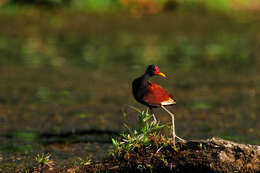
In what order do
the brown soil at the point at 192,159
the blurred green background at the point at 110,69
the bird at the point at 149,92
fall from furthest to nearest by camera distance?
the blurred green background at the point at 110,69 → the brown soil at the point at 192,159 → the bird at the point at 149,92

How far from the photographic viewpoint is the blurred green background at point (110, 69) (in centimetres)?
791

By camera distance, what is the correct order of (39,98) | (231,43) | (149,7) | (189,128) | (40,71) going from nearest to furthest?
(189,128), (39,98), (40,71), (231,43), (149,7)

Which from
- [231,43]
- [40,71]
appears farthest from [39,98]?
[231,43]

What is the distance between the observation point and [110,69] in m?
12.6

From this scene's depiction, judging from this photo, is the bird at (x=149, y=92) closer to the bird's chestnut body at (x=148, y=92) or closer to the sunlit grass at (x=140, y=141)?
the bird's chestnut body at (x=148, y=92)

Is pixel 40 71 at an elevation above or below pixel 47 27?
below

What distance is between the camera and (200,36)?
1738 cm

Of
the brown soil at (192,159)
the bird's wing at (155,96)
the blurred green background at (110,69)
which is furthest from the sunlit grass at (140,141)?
the blurred green background at (110,69)

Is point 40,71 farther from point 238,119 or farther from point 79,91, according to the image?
point 238,119

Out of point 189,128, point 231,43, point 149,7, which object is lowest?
point 189,128

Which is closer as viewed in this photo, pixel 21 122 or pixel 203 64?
pixel 21 122

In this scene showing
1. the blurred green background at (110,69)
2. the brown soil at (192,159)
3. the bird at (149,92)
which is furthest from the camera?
the blurred green background at (110,69)

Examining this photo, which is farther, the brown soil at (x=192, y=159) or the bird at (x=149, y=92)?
the brown soil at (x=192, y=159)

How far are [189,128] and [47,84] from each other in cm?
382
